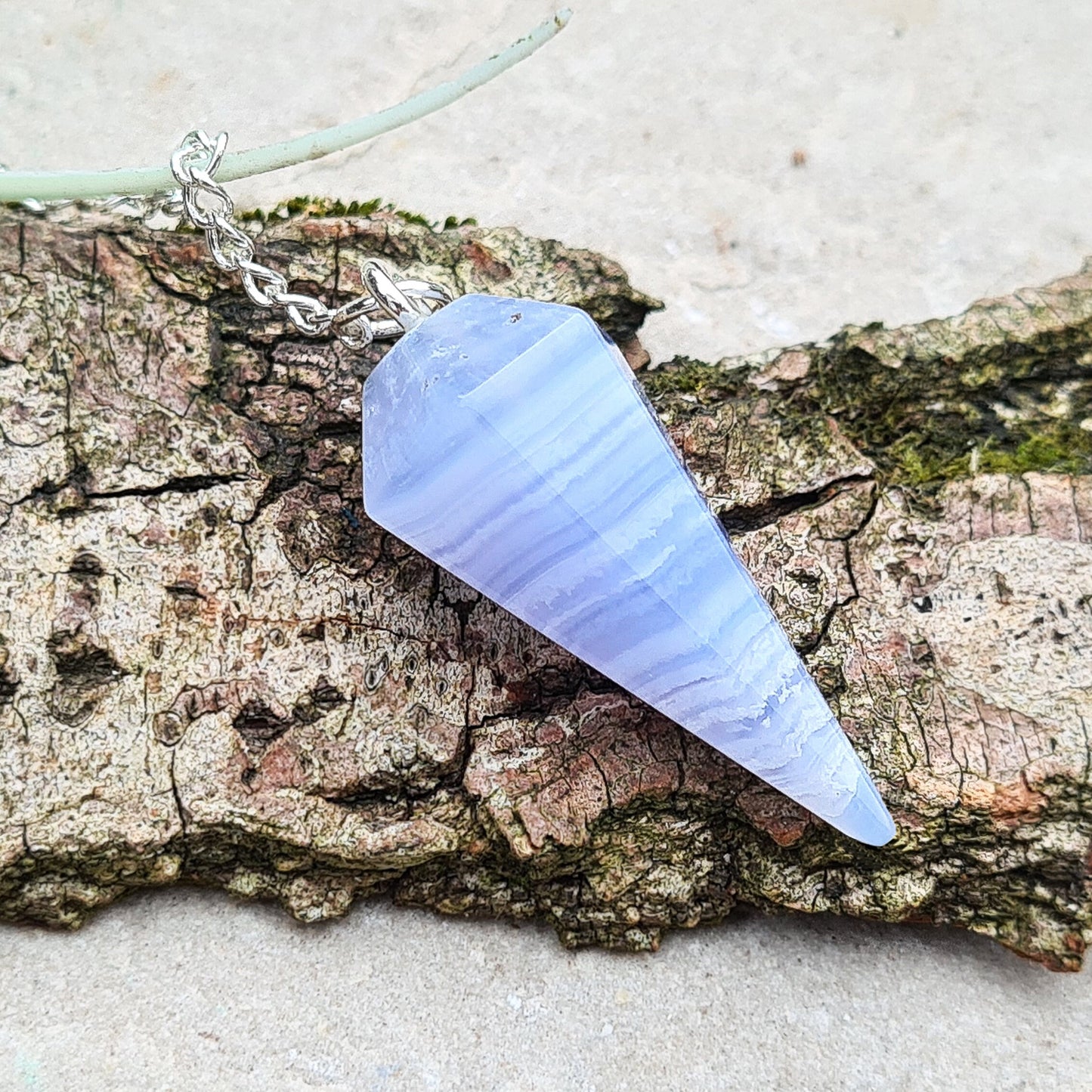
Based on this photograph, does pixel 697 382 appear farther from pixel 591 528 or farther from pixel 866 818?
pixel 866 818

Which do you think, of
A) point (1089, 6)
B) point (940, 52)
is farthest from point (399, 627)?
point (1089, 6)

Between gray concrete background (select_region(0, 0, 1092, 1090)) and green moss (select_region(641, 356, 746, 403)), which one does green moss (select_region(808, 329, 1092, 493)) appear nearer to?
green moss (select_region(641, 356, 746, 403))

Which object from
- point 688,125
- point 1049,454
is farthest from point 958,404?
point 688,125

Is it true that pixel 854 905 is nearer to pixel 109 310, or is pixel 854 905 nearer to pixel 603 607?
pixel 603 607

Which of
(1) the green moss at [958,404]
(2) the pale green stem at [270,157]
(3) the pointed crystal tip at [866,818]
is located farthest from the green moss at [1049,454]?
(2) the pale green stem at [270,157]

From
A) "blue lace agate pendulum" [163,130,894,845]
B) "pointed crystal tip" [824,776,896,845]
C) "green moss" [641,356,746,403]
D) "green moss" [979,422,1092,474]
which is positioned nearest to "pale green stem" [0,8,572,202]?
"blue lace agate pendulum" [163,130,894,845]

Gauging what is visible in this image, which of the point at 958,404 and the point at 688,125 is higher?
the point at 688,125
